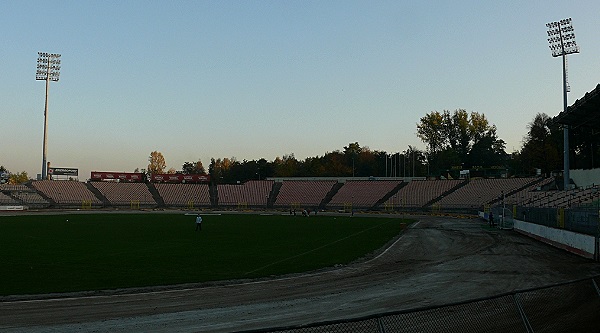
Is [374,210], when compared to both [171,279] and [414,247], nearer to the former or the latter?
[414,247]

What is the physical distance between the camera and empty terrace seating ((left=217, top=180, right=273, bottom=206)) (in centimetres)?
10712

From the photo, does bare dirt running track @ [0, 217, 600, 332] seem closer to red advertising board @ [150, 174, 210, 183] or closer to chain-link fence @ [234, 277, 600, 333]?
chain-link fence @ [234, 277, 600, 333]

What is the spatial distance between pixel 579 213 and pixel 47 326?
2597cm

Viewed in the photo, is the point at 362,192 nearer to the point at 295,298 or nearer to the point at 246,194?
the point at 246,194

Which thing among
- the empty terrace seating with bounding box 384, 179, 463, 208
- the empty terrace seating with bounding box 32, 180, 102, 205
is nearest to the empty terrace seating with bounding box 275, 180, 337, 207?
the empty terrace seating with bounding box 384, 179, 463, 208

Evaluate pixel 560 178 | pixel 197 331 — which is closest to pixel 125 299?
pixel 197 331

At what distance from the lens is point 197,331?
1180 centimetres

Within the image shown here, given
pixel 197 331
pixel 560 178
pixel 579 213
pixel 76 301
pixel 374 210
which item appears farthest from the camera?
pixel 374 210

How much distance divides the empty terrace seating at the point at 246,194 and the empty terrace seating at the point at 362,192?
15.6m

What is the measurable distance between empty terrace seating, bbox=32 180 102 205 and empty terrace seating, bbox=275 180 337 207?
36.4 m

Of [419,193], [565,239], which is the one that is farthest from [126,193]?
[565,239]

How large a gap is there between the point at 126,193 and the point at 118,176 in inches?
655

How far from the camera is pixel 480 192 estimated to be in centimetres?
9025

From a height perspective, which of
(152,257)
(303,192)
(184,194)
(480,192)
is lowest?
(152,257)
